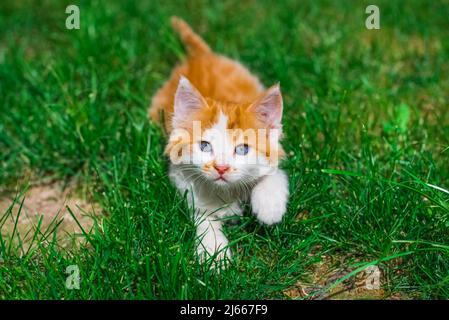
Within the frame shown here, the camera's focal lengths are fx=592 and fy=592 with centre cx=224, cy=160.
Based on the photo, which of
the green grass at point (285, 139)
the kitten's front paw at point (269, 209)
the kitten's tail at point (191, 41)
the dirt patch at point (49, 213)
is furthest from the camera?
the kitten's tail at point (191, 41)

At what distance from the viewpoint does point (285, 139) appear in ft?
9.43

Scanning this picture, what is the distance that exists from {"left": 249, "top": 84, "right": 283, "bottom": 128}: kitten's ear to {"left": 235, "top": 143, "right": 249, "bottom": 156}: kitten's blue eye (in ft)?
0.49

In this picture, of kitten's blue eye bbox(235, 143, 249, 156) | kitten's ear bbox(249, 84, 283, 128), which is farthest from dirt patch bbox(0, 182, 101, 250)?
kitten's ear bbox(249, 84, 283, 128)

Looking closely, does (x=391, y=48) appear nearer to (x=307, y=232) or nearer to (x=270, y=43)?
(x=270, y=43)

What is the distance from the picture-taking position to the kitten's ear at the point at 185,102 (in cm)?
243

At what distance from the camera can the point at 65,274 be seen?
2.25 m

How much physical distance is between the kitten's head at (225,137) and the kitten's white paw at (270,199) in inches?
2.0

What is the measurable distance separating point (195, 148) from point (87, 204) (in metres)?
0.79

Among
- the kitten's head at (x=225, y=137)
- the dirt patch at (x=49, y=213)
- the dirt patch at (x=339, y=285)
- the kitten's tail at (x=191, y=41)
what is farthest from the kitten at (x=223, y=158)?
the kitten's tail at (x=191, y=41)

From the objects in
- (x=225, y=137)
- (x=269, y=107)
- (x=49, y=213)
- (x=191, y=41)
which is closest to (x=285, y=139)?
(x=269, y=107)

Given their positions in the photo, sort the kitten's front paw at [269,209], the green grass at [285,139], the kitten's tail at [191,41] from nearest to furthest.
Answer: the green grass at [285,139], the kitten's front paw at [269,209], the kitten's tail at [191,41]

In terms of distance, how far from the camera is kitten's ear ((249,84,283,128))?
2.36 metres

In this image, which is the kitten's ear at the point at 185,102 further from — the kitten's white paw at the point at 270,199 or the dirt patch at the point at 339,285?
the dirt patch at the point at 339,285
